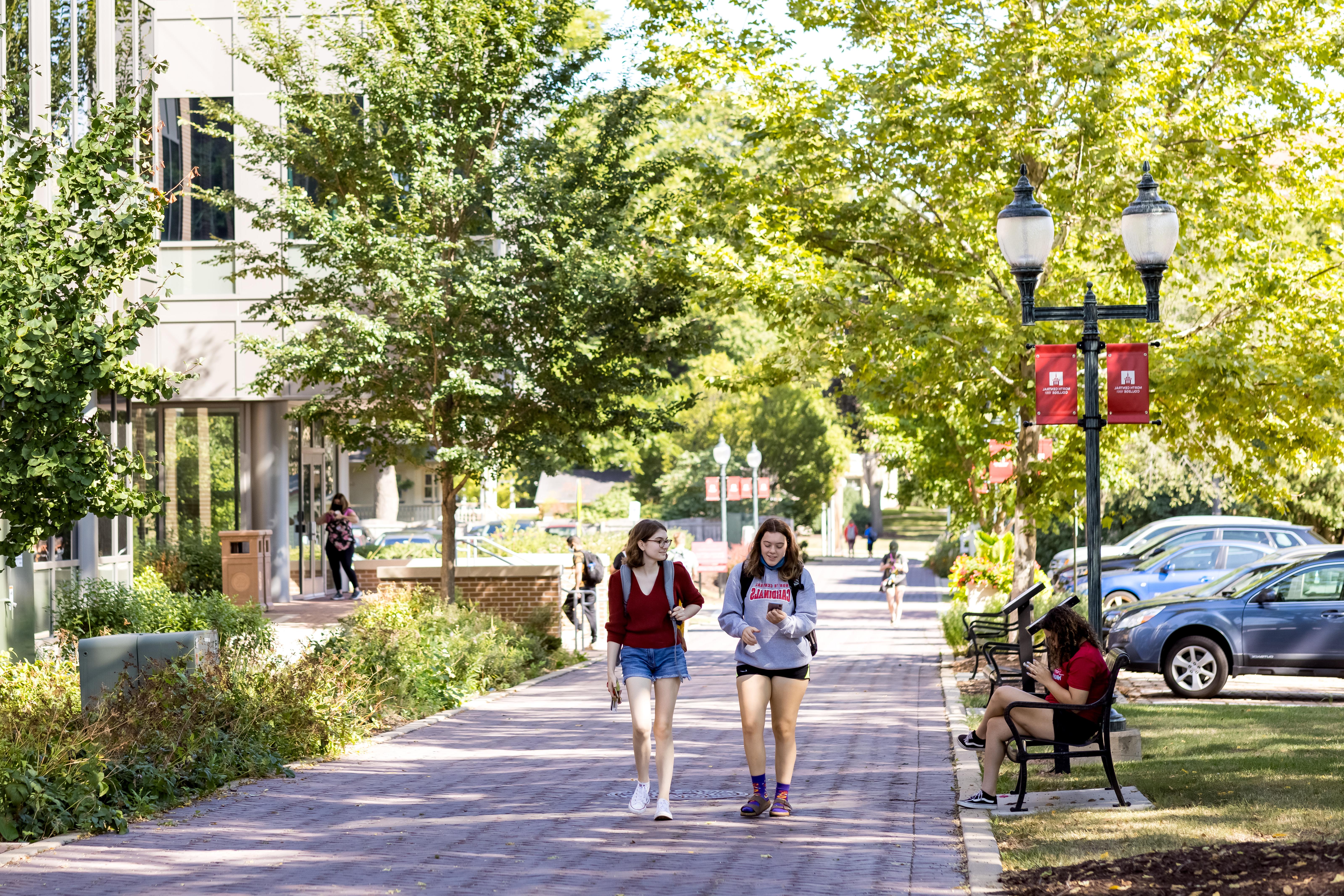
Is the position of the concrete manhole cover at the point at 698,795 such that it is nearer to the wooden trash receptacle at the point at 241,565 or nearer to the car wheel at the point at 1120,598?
the wooden trash receptacle at the point at 241,565

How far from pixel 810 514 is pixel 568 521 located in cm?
1332

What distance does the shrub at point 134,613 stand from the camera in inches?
618

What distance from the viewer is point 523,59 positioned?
16438 millimetres

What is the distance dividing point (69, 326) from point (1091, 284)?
738 centimetres

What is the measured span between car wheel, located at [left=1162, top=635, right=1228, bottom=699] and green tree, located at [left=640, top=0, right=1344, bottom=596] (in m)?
2.04

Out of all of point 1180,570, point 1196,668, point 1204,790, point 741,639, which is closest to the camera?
point 741,639

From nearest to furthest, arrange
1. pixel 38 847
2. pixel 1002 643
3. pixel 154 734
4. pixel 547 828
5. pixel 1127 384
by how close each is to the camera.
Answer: pixel 38 847
pixel 547 828
pixel 154 734
pixel 1127 384
pixel 1002 643

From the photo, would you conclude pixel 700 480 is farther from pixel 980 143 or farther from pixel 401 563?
pixel 980 143

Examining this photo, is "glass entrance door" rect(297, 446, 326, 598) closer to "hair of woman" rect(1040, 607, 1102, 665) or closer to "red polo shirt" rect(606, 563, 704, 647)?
"red polo shirt" rect(606, 563, 704, 647)

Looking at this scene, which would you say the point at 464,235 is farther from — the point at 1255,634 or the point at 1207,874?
the point at 1207,874

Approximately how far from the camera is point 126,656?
1026 centimetres

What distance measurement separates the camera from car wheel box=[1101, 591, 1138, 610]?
23422 millimetres

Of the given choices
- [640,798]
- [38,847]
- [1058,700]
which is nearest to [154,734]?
[38,847]

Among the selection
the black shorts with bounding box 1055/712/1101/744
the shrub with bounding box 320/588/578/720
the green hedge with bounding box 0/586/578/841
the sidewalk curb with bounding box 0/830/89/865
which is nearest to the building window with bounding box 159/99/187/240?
the green hedge with bounding box 0/586/578/841
